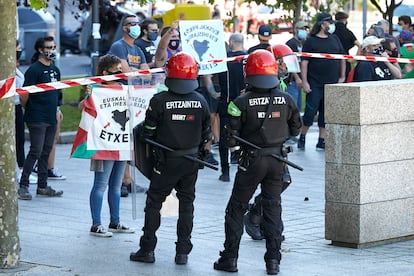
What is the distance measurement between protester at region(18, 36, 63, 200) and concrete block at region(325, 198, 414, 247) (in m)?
3.97

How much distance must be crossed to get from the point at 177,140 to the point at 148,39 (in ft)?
19.0

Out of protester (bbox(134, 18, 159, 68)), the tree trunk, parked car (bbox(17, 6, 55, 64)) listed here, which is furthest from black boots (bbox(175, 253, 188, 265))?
parked car (bbox(17, 6, 55, 64))

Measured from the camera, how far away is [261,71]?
8.18 m

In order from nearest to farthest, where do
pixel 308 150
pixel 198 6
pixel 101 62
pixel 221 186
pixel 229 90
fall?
pixel 101 62
pixel 221 186
pixel 229 90
pixel 308 150
pixel 198 6

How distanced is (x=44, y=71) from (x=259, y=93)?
4.19 metres

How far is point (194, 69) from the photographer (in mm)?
8398

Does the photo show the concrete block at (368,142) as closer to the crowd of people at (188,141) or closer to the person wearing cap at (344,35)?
the crowd of people at (188,141)

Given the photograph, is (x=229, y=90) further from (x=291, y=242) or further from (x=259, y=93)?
(x=259, y=93)

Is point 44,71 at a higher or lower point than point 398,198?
higher

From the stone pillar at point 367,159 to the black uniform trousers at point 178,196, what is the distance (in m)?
1.48

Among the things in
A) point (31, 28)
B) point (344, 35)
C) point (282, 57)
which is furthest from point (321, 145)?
point (31, 28)

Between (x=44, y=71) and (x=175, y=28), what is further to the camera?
(x=175, y=28)

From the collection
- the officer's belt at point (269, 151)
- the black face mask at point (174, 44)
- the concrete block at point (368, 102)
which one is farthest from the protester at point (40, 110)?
the officer's belt at point (269, 151)

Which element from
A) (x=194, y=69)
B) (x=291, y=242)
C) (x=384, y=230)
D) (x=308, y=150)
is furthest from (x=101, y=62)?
(x=308, y=150)
